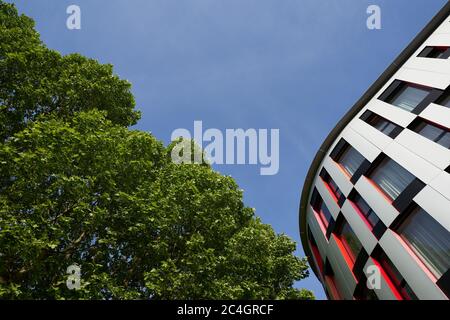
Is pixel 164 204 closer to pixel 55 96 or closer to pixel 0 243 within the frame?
pixel 0 243

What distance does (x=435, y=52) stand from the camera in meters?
19.2

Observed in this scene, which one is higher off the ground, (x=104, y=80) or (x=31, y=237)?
(x=104, y=80)

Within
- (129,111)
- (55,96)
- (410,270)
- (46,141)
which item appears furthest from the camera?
(129,111)

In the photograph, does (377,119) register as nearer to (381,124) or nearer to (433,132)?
(381,124)

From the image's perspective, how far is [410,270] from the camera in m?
12.3

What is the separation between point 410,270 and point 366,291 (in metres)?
4.36

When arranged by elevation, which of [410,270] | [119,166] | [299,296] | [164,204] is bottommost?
[299,296]

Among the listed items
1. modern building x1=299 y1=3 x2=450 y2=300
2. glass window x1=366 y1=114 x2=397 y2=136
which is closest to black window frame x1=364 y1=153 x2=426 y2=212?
modern building x1=299 y1=3 x2=450 y2=300

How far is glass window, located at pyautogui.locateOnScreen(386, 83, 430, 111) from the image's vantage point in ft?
56.1

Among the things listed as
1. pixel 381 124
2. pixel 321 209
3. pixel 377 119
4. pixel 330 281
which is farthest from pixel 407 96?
pixel 330 281

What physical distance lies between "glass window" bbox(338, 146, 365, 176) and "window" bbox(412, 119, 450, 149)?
145 inches

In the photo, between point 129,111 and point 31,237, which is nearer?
point 31,237

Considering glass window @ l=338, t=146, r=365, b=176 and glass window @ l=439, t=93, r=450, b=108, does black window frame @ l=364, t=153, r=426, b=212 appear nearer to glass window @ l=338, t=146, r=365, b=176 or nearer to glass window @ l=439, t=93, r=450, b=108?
glass window @ l=439, t=93, r=450, b=108

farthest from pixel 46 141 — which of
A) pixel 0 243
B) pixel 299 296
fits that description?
pixel 299 296
